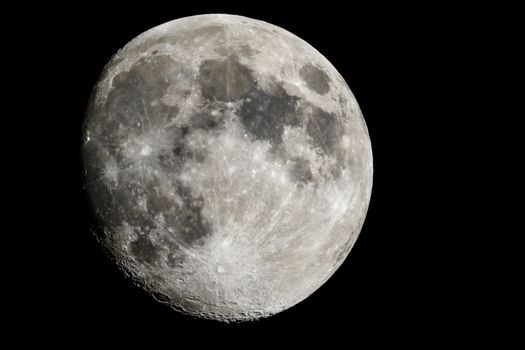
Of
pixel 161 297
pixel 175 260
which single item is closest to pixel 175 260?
pixel 175 260

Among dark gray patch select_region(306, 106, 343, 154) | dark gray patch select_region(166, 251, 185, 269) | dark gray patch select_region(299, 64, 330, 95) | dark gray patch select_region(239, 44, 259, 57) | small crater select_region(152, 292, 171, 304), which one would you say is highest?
dark gray patch select_region(239, 44, 259, 57)

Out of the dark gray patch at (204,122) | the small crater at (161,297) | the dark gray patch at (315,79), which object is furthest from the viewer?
the small crater at (161,297)

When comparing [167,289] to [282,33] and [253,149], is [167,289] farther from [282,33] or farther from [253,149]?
[282,33]

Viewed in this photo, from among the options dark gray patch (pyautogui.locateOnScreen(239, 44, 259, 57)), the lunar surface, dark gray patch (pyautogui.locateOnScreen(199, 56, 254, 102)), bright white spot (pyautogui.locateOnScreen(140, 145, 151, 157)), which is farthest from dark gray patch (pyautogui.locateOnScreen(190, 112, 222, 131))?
dark gray patch (pyautogui.locateOnScreen(239, 44, 259, 57))

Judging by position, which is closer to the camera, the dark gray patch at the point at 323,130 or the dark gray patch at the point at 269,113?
the dark gray patch at the point at 269,113

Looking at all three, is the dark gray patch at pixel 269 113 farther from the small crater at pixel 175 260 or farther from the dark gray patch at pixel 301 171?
the small crater at pixel 175 260

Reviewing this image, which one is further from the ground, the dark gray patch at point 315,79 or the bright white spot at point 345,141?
the dark gray patch at point 315,79

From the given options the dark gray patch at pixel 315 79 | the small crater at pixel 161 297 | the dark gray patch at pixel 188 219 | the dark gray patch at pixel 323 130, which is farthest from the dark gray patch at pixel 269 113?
the small crater at pixel 161 297

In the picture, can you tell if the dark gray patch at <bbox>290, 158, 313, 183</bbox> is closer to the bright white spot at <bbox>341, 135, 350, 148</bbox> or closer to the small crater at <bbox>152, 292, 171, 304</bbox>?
the bright white spot at <bbox>341, 135, 350, 148</bbox>
